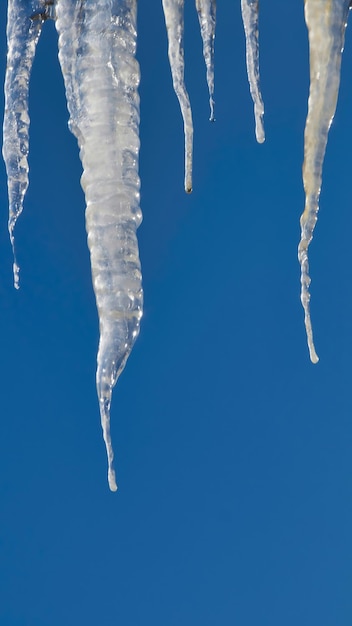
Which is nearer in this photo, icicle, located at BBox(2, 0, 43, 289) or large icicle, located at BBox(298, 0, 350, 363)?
large icicle, located at BBox(298, 0, 350, 363)

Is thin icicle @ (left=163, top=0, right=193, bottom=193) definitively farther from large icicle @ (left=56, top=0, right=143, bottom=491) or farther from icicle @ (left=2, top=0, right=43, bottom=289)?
icicle @ (left=2, top=0, right=43, bottom=289)

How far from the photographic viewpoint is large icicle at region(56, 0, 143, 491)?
0.70 m

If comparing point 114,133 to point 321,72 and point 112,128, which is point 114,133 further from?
point 321,72

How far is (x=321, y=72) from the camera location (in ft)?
2.03

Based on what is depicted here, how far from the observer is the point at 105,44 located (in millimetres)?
717

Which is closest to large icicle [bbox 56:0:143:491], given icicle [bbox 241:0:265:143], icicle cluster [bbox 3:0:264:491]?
icicle cluster [bbox 3:0:264:491]

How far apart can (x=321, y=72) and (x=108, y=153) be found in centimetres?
20

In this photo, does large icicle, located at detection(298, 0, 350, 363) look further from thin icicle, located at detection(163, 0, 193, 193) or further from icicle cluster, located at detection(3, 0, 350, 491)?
thin icicle, located at detection(163, 0, 193, 193)

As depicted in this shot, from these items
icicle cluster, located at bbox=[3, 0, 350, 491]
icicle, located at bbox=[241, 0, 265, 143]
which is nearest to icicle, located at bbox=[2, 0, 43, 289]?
icicle cluster, located at bbox=[3, 0, 350, 491]

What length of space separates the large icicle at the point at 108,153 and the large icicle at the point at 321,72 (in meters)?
0.16

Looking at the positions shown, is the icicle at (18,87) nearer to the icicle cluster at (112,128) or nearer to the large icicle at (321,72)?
the icicle cluster at (112,128)

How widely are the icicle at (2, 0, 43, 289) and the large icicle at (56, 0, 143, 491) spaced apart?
0.22 ft

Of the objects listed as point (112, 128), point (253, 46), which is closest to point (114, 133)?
point (112, 128)

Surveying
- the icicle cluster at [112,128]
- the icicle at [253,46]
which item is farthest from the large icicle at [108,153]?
the icicle at [253,46]
